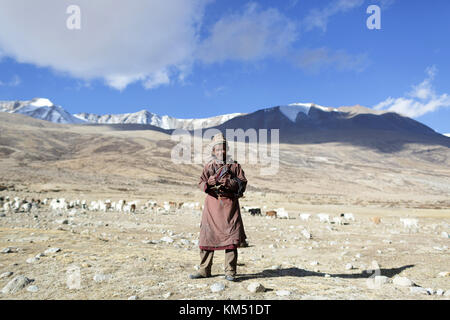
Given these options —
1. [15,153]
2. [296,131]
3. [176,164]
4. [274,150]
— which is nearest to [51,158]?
[15,153]

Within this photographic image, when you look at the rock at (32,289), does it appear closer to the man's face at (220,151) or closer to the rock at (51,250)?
the rock at (51,250)

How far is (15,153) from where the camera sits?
7669 centimetres

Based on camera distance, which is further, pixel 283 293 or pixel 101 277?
pixel 101 277

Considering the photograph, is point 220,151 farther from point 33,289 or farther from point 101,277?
point 33,289

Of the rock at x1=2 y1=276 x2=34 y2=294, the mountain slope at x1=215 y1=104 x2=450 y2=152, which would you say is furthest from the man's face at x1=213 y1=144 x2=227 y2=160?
the mountain slope at x1=215 y1=104 x2=450 y2=152

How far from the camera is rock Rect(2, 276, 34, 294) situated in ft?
13.6

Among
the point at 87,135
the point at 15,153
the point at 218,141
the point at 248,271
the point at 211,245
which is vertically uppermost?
the point at 87,135

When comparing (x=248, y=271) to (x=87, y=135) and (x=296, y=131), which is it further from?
(x=296, y=131)

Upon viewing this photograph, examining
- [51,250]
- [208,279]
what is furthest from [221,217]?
[51,250]

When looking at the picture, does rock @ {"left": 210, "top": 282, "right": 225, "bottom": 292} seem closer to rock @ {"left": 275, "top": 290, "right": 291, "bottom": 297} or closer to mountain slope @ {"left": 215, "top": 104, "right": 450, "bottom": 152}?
rock @ {"left": 275, "top": 290, "right": 291, "bottom": 297}

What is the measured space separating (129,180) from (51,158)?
34.3m

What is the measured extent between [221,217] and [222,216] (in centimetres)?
2

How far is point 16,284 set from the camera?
4273mm

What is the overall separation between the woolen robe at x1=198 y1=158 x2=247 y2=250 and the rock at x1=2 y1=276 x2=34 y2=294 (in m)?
2.50
